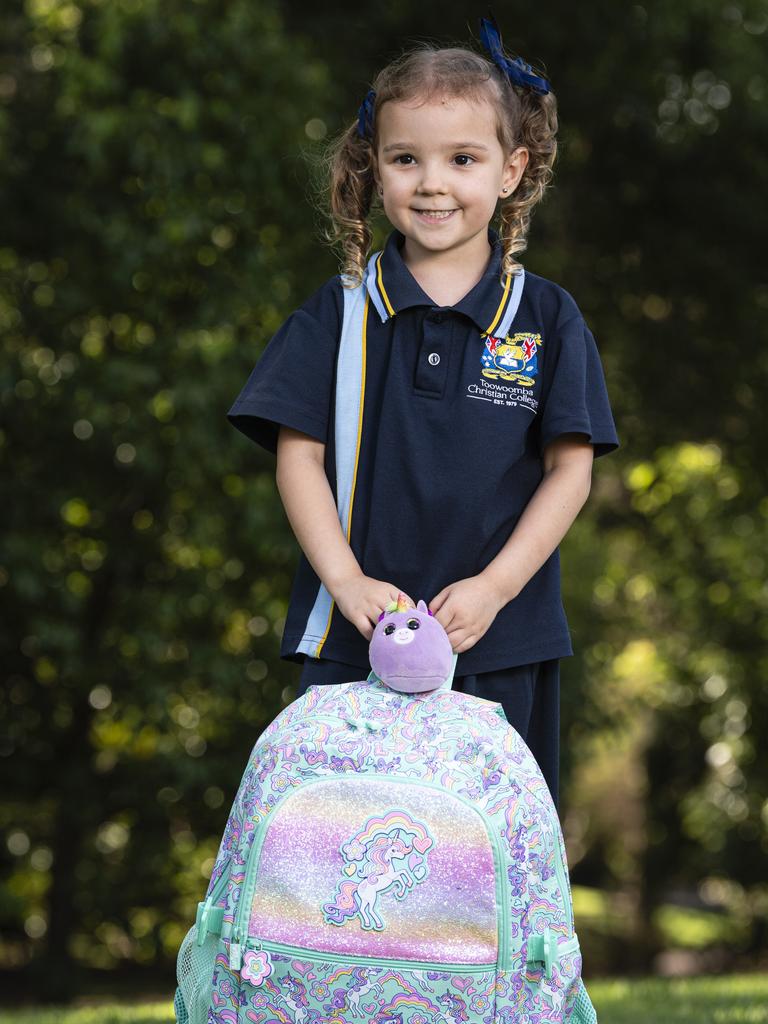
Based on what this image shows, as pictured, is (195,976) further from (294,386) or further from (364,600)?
(294,386)

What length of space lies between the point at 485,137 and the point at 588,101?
21.4 feet

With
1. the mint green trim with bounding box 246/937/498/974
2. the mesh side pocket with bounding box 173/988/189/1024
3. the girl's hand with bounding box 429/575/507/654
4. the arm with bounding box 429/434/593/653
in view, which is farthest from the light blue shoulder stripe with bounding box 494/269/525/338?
the mesh side pocket with bounding box 173/988/189/1024

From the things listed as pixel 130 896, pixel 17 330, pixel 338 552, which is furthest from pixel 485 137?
pixel 130 896

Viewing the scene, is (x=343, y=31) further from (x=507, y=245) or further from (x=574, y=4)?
(x=507, y=245)

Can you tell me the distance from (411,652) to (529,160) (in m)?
1.07

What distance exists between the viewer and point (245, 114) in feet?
24.2

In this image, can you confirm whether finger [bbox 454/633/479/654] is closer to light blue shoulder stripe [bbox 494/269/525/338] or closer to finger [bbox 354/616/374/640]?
finger [bbox 354/616/374/640]

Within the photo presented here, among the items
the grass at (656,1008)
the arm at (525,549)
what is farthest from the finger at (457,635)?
the grass at (656,1008)

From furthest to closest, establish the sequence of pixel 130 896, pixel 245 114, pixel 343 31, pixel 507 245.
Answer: pixel 130 896
pixel 343 31
pixel 245 114
pixel 507 245

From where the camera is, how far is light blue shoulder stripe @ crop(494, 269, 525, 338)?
266cm

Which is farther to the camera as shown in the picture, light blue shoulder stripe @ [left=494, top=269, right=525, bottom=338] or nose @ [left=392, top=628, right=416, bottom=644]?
light blue shoulder stripe @ [left=494, top=269, right=525, bottom=338]

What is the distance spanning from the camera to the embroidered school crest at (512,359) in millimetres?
2637

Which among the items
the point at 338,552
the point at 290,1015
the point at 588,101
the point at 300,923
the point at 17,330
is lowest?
the point at 290,1015

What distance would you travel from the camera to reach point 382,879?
7.14 feet
